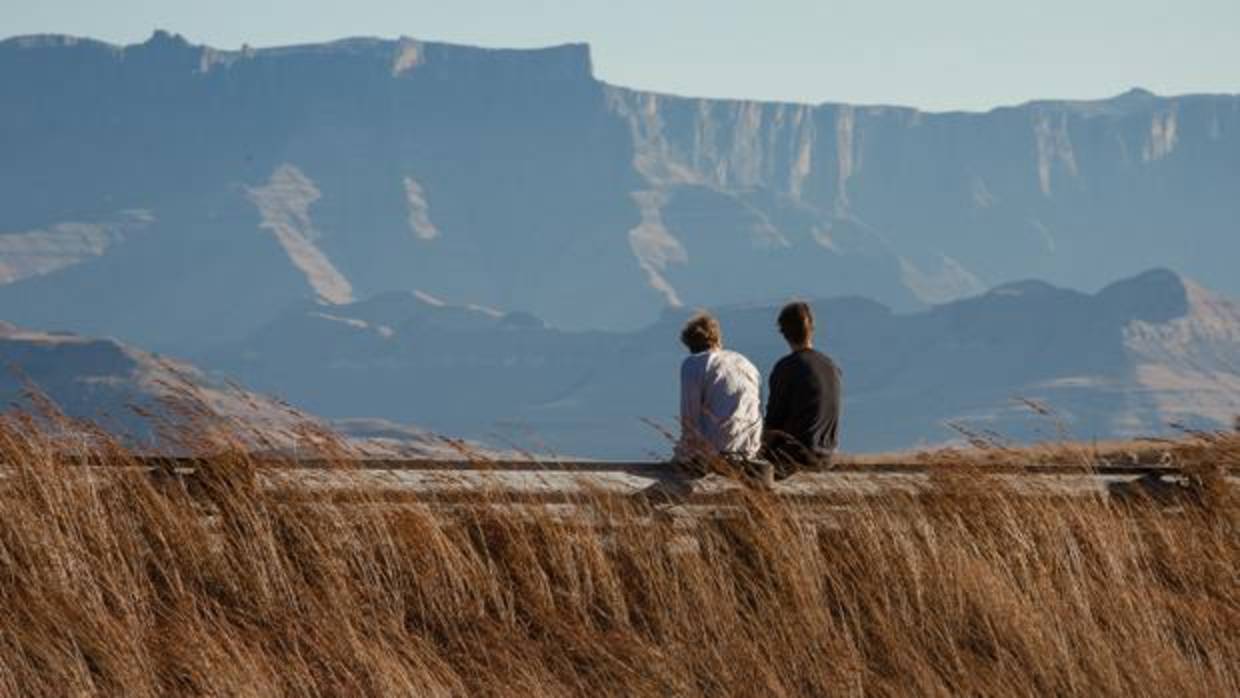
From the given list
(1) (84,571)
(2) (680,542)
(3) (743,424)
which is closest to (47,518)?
(1) (84,571)

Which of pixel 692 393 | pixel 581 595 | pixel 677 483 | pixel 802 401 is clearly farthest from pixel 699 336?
pixel 581 595

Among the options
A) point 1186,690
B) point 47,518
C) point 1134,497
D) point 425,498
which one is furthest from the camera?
point 1134,497

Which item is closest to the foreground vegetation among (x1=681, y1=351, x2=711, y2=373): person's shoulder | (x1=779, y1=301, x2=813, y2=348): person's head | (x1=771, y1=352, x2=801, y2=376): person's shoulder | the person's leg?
the person's leg

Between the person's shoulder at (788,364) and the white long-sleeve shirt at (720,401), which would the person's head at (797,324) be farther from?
the white long-sleeve shirt at (720,401)

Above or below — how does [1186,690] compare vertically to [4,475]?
below

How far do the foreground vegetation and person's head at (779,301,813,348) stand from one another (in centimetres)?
167

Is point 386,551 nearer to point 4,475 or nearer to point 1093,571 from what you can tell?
point 4,475

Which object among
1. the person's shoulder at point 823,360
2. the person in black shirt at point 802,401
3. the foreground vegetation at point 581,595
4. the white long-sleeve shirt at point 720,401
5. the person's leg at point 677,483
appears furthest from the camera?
the person's shoulder at point 823,360

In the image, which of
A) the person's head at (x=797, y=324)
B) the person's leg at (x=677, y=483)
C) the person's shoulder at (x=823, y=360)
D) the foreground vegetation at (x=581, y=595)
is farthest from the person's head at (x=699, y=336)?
the foreground vegetation at (x=581, y=595)

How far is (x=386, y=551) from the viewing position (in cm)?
779

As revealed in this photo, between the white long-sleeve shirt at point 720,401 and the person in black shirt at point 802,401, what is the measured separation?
127 mm

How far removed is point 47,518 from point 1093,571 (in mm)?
3990

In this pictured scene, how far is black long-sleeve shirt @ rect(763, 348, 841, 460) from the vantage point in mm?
9625

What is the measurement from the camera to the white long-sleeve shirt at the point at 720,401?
9375 mm
